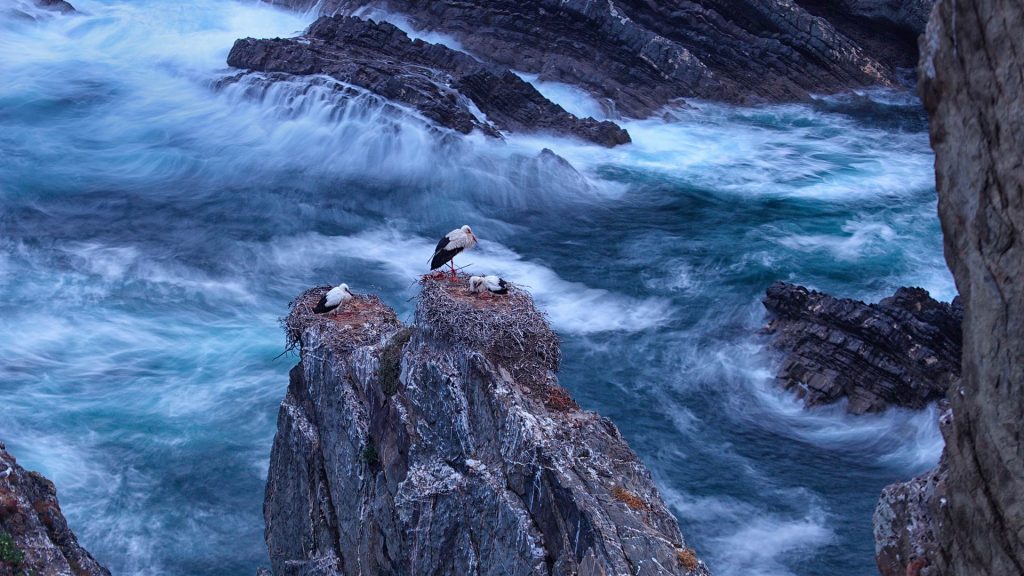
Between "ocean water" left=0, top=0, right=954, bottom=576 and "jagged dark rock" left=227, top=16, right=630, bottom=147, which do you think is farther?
"jagged dark rock" left=227, top=16, right=630, bottom=147

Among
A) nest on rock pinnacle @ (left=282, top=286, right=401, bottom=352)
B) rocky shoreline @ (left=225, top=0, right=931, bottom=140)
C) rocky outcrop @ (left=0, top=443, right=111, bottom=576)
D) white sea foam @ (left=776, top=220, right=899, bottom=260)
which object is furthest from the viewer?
rocky shoreline @ (left=225, top=0, right=931, bottom=140)

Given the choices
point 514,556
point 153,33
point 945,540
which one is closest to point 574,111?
point 153,33

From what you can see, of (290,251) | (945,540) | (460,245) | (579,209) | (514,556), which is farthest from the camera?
(579,209)

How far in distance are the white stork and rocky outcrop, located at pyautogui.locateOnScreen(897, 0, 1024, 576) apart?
7805 mm

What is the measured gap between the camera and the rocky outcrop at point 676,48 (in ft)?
147

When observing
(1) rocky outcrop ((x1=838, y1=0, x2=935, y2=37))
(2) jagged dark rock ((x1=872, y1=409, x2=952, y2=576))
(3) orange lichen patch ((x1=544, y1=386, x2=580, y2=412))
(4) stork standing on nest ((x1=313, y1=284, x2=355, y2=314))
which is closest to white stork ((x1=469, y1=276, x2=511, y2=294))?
(3) orange lichen patch ((x1=544, y1=386, x2=580, y2=412))

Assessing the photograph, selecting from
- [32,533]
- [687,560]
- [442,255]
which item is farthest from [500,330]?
[32,533]

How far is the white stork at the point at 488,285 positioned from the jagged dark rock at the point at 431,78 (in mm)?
24356

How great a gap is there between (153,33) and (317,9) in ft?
27.9

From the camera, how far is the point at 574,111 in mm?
42906

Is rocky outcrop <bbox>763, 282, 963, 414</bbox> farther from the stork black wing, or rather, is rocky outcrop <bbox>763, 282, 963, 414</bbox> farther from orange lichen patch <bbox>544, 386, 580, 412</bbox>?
orange lichen patch <bbox>544, 386, 580, 412</bbox>

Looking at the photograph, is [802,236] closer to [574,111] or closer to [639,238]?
[639,238]

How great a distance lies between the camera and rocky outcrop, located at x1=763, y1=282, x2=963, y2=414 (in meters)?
22.5

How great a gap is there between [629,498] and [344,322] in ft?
21.1
